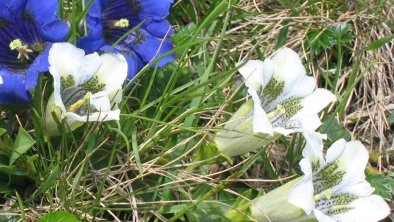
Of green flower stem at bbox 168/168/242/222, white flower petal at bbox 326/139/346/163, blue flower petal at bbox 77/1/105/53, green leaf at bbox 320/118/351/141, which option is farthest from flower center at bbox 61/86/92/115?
green leaf at bbox 320/118/351/141

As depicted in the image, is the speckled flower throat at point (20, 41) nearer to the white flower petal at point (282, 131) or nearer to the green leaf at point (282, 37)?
the white flower petal at point (282, 131)

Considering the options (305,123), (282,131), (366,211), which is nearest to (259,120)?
(282,131)

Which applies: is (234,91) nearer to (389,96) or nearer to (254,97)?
(254,97)

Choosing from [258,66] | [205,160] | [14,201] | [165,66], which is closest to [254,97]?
[258,66]

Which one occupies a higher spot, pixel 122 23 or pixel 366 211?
pixel 122 23

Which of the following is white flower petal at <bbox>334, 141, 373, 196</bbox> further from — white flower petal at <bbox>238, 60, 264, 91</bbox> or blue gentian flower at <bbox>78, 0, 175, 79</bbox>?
blue gentian flower at <bbox>78, 0, 175, 79</bbox>

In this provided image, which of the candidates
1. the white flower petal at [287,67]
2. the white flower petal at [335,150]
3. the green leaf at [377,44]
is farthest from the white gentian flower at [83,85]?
the green leaf at [377,44]

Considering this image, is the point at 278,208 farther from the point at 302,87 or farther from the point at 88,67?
the point at 88,67

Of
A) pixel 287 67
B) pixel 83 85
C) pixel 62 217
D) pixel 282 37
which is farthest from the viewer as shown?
pixel 282 37
